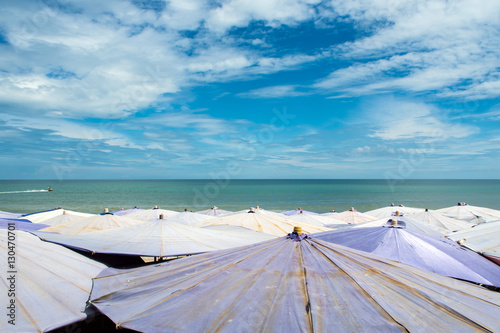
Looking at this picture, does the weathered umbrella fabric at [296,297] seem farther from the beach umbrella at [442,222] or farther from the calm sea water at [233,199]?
the calm sea water at [233,199]

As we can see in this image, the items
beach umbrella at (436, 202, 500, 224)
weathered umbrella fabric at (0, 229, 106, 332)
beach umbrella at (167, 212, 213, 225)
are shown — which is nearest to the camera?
weathered umbrella fabric at (0, 229, 106, 332)

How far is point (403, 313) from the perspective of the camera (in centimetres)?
275

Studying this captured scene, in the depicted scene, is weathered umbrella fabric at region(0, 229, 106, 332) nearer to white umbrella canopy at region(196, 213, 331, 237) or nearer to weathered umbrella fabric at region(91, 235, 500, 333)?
weathered umbrella fabric at region(91, 235, 500, 333)

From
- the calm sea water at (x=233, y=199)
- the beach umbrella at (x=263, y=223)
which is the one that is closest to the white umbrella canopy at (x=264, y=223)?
the beach umbrella at (x=263, y=223)

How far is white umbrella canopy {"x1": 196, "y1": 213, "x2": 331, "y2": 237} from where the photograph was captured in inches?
366

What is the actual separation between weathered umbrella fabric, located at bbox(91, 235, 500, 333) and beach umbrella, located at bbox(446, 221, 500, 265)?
2.94m

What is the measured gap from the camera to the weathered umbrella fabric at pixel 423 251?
16.2 feet

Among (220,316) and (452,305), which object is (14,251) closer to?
(220,316)

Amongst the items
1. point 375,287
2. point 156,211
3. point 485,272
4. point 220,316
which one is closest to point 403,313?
point 375,287

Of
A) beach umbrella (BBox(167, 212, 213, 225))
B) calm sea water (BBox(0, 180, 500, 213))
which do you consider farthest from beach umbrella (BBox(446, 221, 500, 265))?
calm sea water (BBox(0, 180, 500, 213))

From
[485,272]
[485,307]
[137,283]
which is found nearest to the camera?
[485,307]

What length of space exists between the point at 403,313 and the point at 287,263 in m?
1.31

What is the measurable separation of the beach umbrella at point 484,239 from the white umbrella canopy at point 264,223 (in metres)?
3.47

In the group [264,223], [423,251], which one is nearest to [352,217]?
[264,223]
